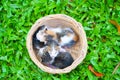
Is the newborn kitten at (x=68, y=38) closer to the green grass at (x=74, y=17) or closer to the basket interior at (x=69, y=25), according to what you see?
the basket interior at (x=69, y=25)

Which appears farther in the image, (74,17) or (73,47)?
(74,17)

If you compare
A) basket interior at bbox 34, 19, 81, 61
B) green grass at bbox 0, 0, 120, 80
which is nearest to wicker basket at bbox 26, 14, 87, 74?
basket interior at bbox 34, 19, 81, 61

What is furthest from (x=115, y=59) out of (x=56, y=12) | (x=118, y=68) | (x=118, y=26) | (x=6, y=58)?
(x=6, y=58)

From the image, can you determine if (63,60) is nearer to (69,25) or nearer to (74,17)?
(69,25)

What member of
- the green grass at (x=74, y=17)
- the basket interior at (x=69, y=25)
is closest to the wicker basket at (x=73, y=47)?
the basket interior at (x=69, y=25)

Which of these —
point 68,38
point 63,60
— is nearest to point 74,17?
point 68,38

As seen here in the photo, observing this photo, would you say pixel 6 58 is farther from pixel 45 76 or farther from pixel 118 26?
pixel 118 26
